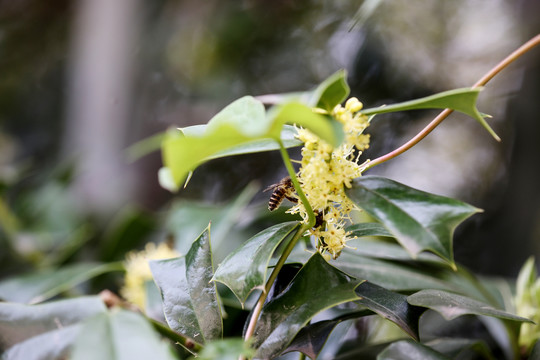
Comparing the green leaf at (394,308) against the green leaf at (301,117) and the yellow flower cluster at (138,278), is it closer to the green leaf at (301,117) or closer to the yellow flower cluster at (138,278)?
the green leaf at (301,117)

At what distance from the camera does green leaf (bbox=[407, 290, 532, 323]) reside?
0.98ft

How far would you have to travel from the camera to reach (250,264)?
11.4 inches

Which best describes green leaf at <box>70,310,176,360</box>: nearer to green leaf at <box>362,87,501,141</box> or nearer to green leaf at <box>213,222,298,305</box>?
green leaf at <box>213,222,298,305</box>

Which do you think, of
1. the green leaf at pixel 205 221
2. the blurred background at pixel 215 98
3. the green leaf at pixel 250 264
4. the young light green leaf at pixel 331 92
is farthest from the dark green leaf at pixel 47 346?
the blurred background at pixel 215 98

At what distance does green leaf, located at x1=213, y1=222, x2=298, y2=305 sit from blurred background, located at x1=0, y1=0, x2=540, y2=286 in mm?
408

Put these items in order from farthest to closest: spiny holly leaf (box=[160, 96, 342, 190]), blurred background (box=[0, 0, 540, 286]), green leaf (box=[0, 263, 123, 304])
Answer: blurred background (box=[0, 0, 540, 286]) → green leaf (box=[0, 263, 123, 304]) → spiny holly leaf (box=[160, 96, 342, 190])

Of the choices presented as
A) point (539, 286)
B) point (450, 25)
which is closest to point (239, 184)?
point (450, 25)

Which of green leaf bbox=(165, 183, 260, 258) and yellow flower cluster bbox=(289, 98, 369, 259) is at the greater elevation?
yellow flower cluster bbox=(289, 98, 369, 259)

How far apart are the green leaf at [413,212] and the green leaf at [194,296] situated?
0.12 metres

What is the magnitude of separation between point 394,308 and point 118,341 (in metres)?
0.18

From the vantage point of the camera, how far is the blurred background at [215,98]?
95cm

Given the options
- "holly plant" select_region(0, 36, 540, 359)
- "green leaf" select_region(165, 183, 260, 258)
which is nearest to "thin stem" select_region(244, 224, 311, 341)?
"holly plant" select_region(0, 36, 540, 359)

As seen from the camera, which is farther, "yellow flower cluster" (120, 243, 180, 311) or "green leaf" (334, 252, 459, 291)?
"yellow flower cluster" (120, 243, 180, 311)

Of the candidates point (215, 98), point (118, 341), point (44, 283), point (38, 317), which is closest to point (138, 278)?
point (44, 283)
